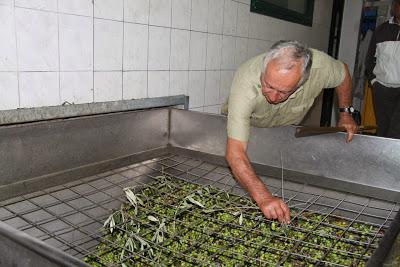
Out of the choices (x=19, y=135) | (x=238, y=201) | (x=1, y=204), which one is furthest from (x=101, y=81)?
(x=238, y=201)

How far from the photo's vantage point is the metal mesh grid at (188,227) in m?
1.76

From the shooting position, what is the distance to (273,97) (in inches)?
79.7

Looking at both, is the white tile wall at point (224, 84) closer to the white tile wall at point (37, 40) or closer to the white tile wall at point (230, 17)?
the white tile wall at point (230, 17)

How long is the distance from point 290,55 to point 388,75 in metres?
2.47

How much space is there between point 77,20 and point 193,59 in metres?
1.16

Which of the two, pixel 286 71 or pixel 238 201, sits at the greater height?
pixel 286 71

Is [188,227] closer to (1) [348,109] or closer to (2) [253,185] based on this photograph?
(2) [253,185]

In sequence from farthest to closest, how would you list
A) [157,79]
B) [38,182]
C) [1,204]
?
[157,79] → [38,182] → [1,204]

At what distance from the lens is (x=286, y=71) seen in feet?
6.17

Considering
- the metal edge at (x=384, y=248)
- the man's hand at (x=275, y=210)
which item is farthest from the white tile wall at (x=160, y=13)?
the metal edge at (x=384, y=248)

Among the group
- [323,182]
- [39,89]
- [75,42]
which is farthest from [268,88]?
[39,89]

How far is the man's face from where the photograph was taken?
1.89 meters

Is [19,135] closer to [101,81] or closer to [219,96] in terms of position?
[101,81]

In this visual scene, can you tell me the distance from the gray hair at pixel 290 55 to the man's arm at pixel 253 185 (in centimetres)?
48
